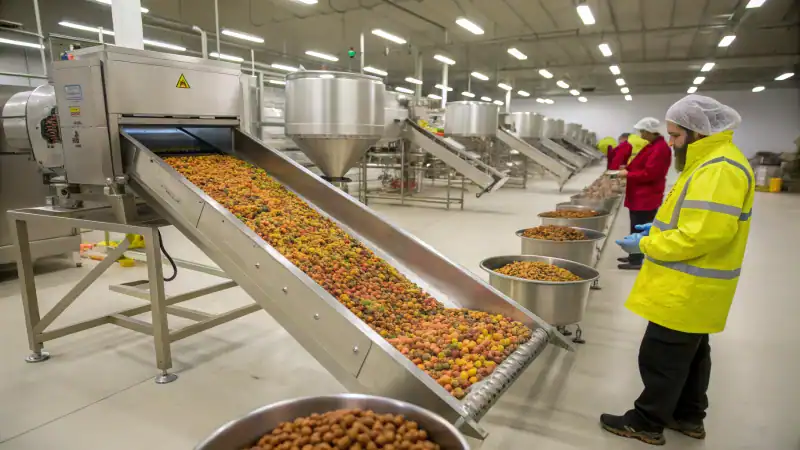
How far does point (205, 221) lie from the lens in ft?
7.19

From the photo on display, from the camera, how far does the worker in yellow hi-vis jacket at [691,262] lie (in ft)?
5.93

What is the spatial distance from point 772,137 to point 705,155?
Answer: 2550cm

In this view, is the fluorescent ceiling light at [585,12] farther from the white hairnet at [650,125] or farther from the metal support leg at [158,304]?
the metal support leg at [158,304]

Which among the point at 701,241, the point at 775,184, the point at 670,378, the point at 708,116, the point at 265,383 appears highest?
the point at 708,116

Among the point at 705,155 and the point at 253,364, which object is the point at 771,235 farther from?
the point at 253,364

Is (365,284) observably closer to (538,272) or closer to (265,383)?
(265,383)

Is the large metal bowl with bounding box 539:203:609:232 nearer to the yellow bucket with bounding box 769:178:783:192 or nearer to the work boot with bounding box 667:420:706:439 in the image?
the work boot with bounding box 667:420:706:439

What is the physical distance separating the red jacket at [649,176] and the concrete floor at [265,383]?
3.51 feet

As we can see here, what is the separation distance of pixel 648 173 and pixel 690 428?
281cm

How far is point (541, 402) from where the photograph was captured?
245 centimetres

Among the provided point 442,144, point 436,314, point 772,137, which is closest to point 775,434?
point 436,314

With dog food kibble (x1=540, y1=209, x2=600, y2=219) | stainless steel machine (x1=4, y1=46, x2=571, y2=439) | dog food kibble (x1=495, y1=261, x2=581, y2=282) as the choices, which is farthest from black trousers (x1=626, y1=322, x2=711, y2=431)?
dog food kibble (x1=540, y1=209, x2=600, y2=219)

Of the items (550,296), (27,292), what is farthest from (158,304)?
(550,296)

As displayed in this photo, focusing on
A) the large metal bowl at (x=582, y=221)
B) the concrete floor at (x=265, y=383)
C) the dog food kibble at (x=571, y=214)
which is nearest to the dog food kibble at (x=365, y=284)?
the concrete floor at (x=265, y=383)
